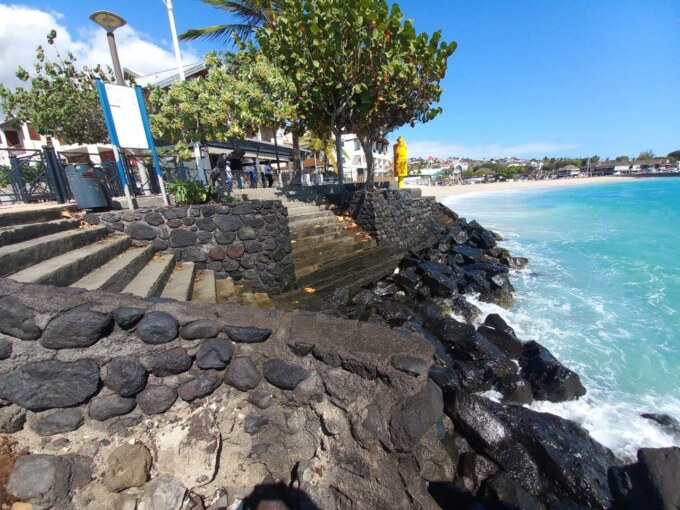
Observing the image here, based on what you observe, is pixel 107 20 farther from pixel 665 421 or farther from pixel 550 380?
pixel 665 421

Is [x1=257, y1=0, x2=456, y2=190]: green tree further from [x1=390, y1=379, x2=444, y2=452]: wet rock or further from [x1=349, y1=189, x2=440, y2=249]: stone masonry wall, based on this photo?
[x1=390, y1=379, x2=444, y2=452]: wet rock

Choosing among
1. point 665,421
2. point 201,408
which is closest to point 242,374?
point 201,408

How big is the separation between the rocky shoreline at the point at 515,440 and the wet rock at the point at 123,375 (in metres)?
2.12

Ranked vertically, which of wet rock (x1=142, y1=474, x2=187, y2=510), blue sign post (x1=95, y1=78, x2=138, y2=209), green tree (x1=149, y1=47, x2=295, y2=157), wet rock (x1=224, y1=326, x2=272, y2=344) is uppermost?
green tree (x1=149, y1=47, x2=295, y2=157)

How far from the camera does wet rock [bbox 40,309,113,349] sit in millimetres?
1745

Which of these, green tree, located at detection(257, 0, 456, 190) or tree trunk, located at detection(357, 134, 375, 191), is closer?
green tree, located at detection(257, 0, 456, 190)

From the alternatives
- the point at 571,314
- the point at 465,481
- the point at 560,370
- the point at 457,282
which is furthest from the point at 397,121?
the point at 465,481

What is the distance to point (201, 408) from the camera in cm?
199

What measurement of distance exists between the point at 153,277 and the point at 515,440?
172 inches

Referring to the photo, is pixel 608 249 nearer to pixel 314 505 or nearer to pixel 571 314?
pixel 571 314

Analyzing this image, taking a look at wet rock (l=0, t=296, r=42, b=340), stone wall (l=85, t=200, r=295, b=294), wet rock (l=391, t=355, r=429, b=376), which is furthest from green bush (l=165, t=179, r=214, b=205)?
wet rock (l=391, t=355, r=429, b=376)

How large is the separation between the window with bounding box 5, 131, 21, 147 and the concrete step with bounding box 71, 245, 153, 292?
26.1 metres

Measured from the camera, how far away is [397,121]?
385 inches

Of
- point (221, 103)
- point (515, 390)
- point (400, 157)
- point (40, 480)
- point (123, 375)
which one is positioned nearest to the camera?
point (40, 480)
